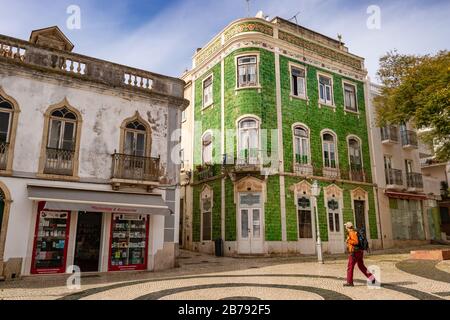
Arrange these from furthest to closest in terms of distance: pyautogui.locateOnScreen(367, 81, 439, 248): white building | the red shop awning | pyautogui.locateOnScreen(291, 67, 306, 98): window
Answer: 1. the red shop awning
2. pyautogui.locateOnScreen(367, 81, 439, 248): white building
3. pyautogui.locateOnScreen(291, 67, 306, 98): window

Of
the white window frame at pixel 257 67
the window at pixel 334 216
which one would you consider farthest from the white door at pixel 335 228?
the white window frame at pixel 257 67

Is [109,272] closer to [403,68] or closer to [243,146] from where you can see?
[243,146]

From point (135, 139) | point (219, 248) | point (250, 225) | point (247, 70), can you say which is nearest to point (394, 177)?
point (250, 225)

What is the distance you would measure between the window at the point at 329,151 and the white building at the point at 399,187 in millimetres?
3572

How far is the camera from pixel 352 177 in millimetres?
21469

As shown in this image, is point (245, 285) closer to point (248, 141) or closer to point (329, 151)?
point (248, 141)

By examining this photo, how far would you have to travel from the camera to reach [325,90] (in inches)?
862

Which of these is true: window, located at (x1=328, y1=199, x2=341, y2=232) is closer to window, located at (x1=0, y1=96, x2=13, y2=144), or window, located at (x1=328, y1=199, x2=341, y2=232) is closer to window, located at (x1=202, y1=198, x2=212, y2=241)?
window, located at (x1=202, y1=198, x2=212, y2=241)

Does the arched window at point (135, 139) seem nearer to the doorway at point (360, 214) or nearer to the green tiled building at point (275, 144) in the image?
the green tiled building at point (275, 144)

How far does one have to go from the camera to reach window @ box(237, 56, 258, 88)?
766 inches

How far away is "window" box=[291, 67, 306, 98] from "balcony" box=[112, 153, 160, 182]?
34.8 feet

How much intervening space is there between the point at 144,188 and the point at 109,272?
3266mm

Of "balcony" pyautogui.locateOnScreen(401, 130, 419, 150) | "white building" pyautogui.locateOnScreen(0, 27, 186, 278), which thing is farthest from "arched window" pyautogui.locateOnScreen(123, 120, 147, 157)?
"balcony" pyautogui.locateOnScreen(401, 130, 419, 150)
